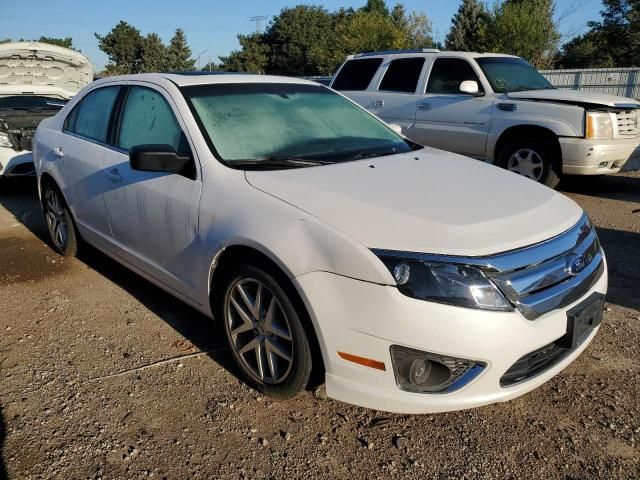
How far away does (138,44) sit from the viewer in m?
60.3

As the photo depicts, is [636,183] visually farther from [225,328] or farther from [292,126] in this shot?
[225,328]

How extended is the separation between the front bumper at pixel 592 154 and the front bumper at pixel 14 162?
266 inches

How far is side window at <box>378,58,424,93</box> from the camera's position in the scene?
7.72 metres

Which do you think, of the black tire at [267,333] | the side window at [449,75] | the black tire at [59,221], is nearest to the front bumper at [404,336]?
the black tire at [267,333]

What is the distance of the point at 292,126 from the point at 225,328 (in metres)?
1.31

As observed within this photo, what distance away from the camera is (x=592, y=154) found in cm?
635

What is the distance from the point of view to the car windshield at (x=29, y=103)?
8.09 meters

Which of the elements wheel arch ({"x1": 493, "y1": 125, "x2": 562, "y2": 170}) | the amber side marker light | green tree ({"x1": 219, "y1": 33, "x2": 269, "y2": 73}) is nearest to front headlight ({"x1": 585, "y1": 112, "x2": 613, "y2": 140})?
wheel arch ({"x1": 493, "y1": 125, "x2": 562, "y2": 170})

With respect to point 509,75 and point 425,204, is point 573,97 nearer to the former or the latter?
point 509,75

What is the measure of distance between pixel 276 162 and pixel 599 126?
495 centimetres

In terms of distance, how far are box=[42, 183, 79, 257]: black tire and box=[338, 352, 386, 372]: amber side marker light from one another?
323cm

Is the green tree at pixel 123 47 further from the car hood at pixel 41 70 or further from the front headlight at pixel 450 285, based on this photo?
the front headlight at pixel 450 285

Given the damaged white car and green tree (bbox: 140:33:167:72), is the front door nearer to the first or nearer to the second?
the damaged white car

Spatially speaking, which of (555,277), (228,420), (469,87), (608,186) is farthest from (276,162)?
(608,186)
